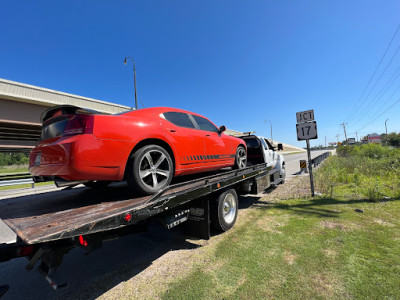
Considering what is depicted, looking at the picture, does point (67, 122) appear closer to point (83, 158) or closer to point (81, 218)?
point (83, 158)

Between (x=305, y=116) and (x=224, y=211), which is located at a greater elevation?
(x=305, y=116)

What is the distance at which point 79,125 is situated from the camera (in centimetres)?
231

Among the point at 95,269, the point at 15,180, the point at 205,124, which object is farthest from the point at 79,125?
the point at 15,180

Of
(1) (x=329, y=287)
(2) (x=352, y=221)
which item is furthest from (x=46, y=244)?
(2) (x=352, y=221)

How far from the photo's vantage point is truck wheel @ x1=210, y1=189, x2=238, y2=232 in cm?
367

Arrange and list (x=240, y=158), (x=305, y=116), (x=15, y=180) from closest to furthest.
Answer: (x=240, y=158) < (x=305, y=116) < (x=15, y=180)

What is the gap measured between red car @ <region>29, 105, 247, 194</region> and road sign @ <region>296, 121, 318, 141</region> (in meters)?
4.69

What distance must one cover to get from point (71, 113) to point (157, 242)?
8.58ft

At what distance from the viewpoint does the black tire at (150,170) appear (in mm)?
2576

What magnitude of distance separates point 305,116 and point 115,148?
21.1ft

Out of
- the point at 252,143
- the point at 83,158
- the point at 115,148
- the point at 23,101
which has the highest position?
the point at 23,101

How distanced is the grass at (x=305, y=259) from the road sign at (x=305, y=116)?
3.07 meters

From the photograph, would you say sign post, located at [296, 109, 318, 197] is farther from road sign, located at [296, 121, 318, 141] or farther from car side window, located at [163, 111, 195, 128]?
car side window, located at [163, 111, 195, 128]

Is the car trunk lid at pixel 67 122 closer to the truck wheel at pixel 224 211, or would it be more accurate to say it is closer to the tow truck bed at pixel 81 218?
the tow truck bed at pixel 81 218
